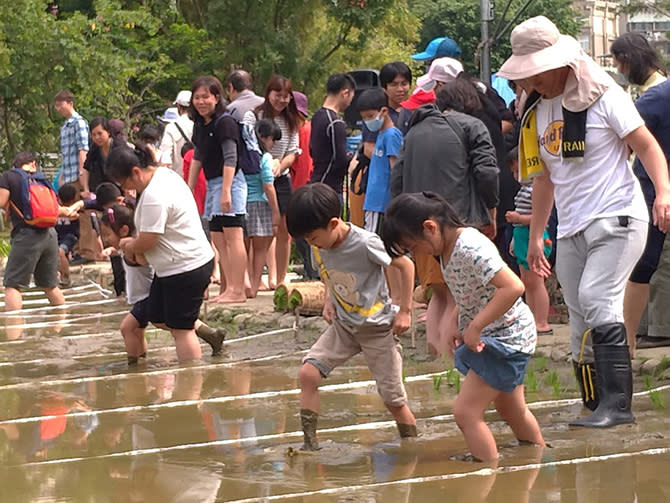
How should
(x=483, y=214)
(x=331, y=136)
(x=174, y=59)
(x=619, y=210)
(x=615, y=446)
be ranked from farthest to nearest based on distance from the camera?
(x=174, y=59)
(x=331, y=136)
(x=483, y=214)
(x=619, y=210)
(x=615, y=446)

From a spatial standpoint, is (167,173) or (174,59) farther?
(174,59)

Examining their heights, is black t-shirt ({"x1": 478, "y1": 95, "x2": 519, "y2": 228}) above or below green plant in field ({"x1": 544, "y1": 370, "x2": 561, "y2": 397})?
above

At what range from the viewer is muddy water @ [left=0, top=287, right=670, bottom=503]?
4.91 meters

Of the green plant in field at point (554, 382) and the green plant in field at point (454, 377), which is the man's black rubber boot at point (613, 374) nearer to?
the green plant in field at point (554, 382)

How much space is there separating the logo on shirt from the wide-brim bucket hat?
0.29 meters

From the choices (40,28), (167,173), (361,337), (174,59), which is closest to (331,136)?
(167,173)

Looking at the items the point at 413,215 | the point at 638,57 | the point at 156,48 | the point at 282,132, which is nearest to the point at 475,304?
the point at 413,215

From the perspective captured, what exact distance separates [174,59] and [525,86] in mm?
25760

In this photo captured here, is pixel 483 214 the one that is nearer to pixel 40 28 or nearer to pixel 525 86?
pixel 525 86

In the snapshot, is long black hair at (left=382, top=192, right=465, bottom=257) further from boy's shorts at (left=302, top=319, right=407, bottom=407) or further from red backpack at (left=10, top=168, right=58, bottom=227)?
red backpack at (left=10, top=168, right=58, bottom=227)

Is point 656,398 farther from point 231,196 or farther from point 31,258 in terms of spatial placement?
point 31,258

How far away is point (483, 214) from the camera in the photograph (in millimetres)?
7793

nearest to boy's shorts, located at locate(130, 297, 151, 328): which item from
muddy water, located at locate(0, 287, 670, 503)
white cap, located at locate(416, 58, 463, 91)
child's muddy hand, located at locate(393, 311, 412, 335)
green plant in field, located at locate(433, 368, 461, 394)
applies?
muddy water, located at locate(0, 287, 670, 503)

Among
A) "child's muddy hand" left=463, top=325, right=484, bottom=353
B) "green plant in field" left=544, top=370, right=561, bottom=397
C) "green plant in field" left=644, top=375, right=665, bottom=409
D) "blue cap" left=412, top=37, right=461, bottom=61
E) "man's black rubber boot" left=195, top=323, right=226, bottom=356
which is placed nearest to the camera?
"child's muddy hand" left=463, top=325, right=484, bottom=353
